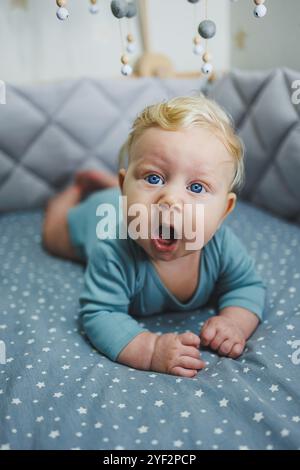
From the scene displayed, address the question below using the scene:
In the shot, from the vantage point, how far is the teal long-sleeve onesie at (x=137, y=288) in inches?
30.2

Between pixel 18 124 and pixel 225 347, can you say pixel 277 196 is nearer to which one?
pixel 225 347

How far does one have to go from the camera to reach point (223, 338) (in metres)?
0.76

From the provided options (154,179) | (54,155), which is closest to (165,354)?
(154,179)

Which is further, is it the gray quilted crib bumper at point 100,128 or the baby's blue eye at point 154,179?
the gray quilted crib bumper at point 100,128

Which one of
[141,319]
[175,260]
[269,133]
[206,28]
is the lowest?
[141,319]

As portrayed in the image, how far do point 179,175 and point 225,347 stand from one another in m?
0.27

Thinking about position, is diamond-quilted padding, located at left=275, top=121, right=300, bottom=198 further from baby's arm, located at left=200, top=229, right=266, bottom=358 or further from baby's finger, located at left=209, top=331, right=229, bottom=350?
baby's finger, located at left=209, top=331, right=229, bottom=350

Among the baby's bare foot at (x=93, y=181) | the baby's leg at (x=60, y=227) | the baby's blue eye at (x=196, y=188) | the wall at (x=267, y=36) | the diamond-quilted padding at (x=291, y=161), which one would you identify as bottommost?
the baby's leg at (x=60, y=227)

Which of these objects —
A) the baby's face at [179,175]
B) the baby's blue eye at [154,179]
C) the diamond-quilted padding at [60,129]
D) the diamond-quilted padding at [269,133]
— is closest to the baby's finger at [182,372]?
the baby's face at [179,175]

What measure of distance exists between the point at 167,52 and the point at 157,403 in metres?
1.43

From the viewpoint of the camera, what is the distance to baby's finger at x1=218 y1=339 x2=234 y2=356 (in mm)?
752

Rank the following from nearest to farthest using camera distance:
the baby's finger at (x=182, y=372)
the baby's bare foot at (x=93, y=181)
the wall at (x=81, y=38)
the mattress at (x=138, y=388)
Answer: the mattress at (x=138, y=388) → the baby's finger at (x=182, y=372) → the baby's bare foot at (x=93, y=181) → the wall at (x=81, y=38)

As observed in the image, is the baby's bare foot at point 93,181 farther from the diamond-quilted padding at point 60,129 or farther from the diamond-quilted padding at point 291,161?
the diamond-quilted padding at point 291,161

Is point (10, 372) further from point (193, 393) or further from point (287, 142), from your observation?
point (287, 142)
